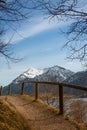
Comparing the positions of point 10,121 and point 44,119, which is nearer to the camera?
point 10,121

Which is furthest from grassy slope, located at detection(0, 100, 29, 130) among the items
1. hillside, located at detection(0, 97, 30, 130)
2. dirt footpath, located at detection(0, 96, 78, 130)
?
dirt footpath, located at detection(0, 96, 78, 130)

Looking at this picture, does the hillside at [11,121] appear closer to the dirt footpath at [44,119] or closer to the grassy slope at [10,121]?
the grassy slope at [10,121]

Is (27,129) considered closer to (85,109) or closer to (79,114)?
(79,114)

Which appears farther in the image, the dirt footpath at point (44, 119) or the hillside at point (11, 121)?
the dirt footpath at point (44, 119)

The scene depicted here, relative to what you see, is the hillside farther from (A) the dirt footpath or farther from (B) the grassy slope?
(A) the dirt footpath

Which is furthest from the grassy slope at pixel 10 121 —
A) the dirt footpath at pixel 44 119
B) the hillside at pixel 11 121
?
the dirt footpath at pixel 44 119

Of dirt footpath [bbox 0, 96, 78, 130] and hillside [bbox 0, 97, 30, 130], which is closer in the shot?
hillside [bbox 0, 97, 30, 130]

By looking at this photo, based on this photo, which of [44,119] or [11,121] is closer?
[11,121]

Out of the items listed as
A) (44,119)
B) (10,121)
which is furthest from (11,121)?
(44,119)

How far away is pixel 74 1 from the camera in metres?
9.89

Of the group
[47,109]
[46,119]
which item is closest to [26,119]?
[46,119]

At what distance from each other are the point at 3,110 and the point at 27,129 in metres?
2.86

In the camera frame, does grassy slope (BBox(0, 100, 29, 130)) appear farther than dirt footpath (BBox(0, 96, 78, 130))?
No

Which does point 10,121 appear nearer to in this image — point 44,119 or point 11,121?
point 11,121
